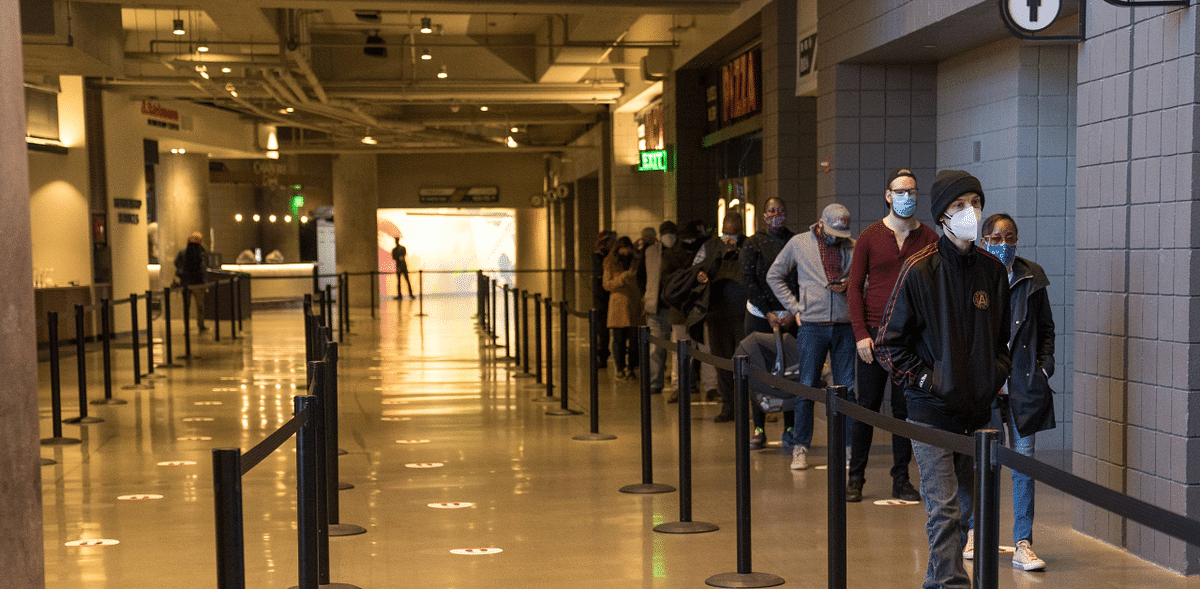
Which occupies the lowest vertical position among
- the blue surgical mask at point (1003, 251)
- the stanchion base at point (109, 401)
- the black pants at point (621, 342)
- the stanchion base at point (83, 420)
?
the stanchion base at point (109, 401)

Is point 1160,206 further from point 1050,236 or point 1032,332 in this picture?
point 1050,236

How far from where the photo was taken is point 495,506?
22.7ft

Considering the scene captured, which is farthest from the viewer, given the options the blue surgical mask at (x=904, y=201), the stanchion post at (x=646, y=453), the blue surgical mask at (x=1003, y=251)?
the stanchion post at (x=646, y=453)

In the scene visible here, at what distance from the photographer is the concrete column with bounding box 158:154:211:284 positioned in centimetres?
2645

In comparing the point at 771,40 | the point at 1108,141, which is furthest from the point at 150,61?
the point at 1108,141

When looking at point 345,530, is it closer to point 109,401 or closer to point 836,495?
point 836,495

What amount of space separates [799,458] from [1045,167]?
8.50 feet

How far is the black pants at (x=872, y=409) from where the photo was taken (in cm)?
664

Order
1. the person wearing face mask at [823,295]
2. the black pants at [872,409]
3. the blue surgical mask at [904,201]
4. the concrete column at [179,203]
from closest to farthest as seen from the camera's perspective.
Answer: the blue surgical mask at [904,201] → the black pants at [872,409] → the person wearing face mask at [823,295] → the concrete column at [179,203]

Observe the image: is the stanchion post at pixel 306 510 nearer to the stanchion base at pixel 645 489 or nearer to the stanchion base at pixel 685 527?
the stanchion base at pixel 685 527

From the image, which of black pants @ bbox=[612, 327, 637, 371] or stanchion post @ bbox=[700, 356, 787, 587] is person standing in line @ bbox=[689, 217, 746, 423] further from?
stanchion post @ bbox=[700, 356, 787, 587]

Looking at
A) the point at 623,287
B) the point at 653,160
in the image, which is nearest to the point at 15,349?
the point at 623,287

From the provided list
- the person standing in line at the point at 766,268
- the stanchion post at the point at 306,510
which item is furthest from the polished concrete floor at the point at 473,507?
the stanchion post at the point at 306,510

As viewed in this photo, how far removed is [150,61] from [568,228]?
46.7ft
